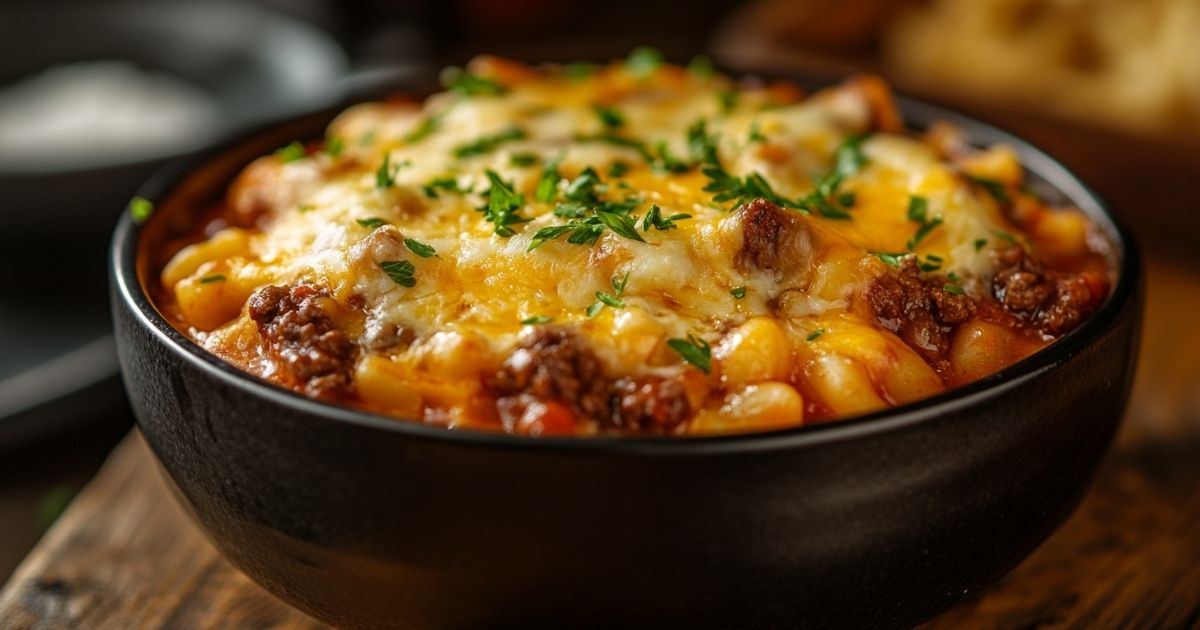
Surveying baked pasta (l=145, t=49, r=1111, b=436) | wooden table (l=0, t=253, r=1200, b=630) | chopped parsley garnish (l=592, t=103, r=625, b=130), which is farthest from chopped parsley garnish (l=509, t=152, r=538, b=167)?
wooden table (l=0, t=253, r=1200, b=630)

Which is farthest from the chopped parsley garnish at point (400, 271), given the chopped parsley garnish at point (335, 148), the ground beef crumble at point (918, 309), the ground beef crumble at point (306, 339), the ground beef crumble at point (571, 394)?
the ground beef crumble at point (918, 309)

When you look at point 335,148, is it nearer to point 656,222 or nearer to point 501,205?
point 501,205

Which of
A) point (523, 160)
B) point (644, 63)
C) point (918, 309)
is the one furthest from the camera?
point (644, 63)

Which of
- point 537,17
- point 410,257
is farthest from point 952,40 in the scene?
point 410,257

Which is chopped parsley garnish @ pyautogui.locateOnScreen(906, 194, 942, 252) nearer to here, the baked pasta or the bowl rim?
the baked pasta

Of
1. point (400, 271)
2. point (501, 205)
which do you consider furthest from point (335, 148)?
point (400, 271)

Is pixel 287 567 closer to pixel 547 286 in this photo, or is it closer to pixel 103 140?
pixel 547 286
